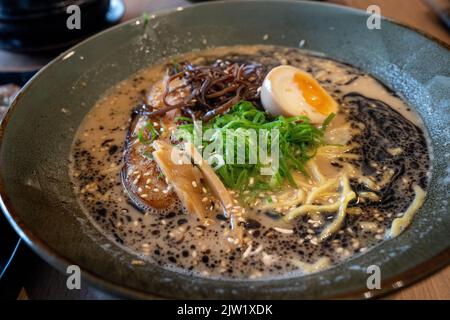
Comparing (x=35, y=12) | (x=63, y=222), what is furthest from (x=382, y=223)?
(x=35, y=12)

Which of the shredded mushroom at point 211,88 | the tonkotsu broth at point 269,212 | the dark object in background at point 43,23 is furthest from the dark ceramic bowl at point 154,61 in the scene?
the shredded mushroom at point 211,88

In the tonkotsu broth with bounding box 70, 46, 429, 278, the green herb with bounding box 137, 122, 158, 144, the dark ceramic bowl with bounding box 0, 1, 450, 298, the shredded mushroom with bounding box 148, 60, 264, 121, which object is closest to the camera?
the dark ceramic bowl with bounding box 0, 1, 450, 298

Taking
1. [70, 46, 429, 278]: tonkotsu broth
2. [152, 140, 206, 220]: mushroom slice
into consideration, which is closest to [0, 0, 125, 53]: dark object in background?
[70, 46, 429, 278]: tonkotsu broth

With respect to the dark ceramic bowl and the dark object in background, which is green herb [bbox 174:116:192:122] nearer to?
the dark ceramic bowl

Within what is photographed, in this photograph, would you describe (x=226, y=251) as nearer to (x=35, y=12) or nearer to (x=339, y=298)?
(x=339, y=298)

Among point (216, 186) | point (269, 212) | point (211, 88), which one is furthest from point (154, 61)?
point (269, 212)

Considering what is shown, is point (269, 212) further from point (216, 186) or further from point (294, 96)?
point (294, 96)

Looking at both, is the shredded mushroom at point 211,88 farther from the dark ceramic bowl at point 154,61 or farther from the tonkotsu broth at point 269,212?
the dark ceramic bowl at point 154,61
